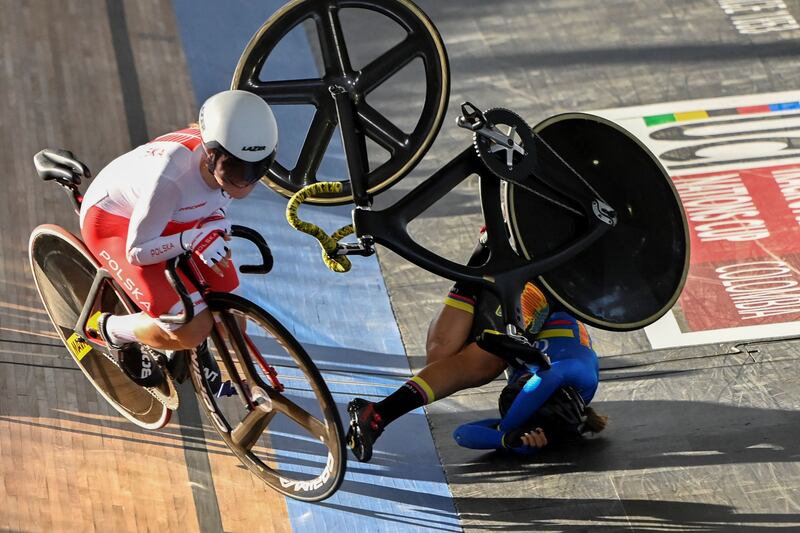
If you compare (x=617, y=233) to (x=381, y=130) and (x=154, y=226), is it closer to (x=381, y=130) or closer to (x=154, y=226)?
(x=381, y=130)

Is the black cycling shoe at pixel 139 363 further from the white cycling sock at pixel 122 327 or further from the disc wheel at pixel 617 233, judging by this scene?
the disc wheel at pixel 617 233

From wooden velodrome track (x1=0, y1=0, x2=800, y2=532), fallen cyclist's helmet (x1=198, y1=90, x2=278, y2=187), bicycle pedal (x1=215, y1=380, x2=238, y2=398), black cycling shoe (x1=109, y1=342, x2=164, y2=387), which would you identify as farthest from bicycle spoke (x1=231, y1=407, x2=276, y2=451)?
fallen cyclist's helmet (x1=198, y1=90, x2=278, y2=187)

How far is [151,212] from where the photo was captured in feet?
12.4

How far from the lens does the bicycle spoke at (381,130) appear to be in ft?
13.7

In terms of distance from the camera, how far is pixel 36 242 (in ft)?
15.3

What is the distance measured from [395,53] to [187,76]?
2940mm

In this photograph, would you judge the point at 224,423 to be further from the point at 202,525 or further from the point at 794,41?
the point at 794,41

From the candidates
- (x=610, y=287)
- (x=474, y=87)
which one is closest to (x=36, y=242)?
(x=610, y=287)

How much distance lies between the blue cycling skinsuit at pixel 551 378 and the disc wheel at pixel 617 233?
0.31 m

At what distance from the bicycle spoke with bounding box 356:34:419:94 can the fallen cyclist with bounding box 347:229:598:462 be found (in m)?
0.74

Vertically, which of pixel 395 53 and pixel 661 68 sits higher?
pixel 395 53

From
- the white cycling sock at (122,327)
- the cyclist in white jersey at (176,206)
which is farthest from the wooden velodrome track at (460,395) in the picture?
the cyclist in white jersey at (176,206)

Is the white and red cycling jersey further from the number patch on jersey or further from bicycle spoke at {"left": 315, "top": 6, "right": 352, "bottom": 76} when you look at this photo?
the number patch on jersey

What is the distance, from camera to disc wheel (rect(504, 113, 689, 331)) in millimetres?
4219
